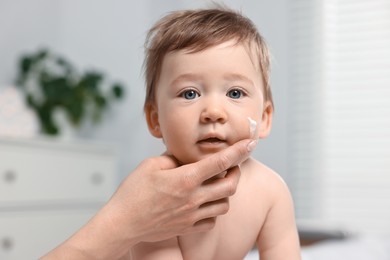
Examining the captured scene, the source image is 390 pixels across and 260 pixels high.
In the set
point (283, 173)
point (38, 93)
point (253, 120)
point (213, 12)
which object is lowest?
point (253, 120)

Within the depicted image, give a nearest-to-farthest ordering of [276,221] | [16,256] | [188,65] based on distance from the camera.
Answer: [188,65]
[276,221]
[16,256]

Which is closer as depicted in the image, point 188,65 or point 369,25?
point 188,65

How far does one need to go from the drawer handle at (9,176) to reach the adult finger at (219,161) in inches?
72.2

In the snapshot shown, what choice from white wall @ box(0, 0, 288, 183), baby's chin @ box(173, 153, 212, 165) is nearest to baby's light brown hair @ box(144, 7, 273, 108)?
baby's chin @ box(173, 153, 212, 165)

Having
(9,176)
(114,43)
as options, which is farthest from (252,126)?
(114,43)

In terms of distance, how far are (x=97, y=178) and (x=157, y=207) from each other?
2087mm

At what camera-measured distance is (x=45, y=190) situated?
267cm

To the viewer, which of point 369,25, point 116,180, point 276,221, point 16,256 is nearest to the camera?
point 276,221

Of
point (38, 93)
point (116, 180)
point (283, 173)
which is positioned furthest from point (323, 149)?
point (38, 93)

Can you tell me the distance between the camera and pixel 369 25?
295cm

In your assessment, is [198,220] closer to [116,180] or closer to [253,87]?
[253,87]

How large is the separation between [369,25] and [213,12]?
7.33 ft

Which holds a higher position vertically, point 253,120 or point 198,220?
point 253,120

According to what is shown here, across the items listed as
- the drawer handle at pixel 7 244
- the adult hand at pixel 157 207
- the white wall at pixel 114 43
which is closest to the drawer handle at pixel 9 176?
the drawer handle at pixel 7 244
